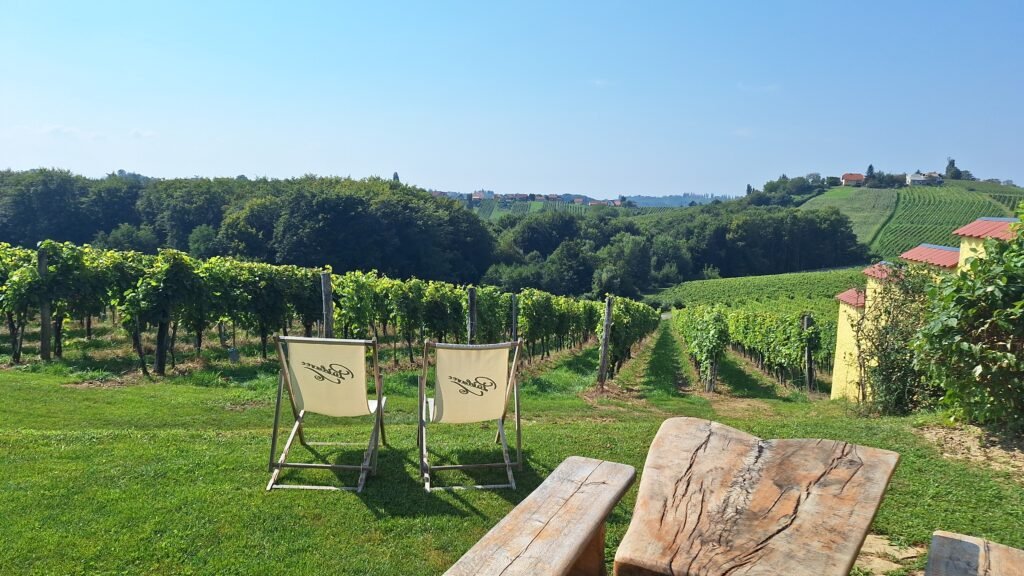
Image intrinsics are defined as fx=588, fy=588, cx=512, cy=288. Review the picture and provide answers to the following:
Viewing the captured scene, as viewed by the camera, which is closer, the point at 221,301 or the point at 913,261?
the point at 913,261

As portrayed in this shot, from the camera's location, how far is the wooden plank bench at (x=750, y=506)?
1.49m

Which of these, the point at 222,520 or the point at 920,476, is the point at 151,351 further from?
the point at 920,476

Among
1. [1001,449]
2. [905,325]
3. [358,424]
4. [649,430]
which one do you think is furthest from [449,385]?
[905,325]

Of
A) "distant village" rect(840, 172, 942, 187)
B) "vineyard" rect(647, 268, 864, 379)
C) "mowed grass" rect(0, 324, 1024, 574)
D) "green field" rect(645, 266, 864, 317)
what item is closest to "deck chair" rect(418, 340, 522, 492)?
"mowed grass" rect(0, 324, 1024, 574)

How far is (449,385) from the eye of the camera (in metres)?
4.56

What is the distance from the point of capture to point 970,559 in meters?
1.81

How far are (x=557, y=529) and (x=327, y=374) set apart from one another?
298 centimetres

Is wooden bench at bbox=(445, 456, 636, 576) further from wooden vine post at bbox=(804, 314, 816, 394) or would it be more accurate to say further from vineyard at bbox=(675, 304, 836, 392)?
wooden vine post at bbox=(804, 314, 816, 394)

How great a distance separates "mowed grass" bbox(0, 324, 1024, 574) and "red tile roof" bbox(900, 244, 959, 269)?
9.40 ft

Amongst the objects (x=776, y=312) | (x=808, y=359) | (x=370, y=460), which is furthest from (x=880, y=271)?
(x=776, y=312)

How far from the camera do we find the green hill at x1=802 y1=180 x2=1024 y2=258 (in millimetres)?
66125

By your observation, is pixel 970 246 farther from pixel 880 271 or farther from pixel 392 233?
pixel 392 233

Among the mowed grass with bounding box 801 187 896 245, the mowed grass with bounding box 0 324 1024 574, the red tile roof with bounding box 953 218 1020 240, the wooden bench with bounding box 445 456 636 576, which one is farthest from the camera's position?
the mowed grass with bounding box 801 187 896 245

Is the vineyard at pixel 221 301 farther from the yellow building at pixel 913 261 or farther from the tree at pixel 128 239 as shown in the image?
the tree at pixel 128 239
